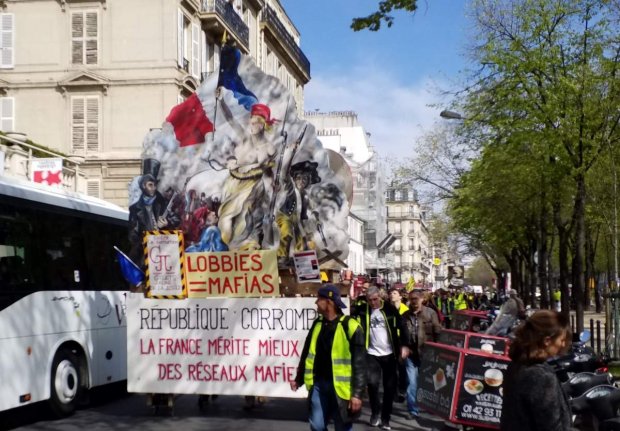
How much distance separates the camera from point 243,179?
1112cm

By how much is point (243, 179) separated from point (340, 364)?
4.64 meters

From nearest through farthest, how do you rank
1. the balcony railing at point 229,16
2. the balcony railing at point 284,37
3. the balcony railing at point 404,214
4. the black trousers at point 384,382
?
the black trousers at point 384,382 → the balcony railing at point 229,16 → the balcony railing at point 284,37 → the balcony railing at point 404,214

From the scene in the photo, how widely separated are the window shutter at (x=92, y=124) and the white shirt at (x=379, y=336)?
24.4m

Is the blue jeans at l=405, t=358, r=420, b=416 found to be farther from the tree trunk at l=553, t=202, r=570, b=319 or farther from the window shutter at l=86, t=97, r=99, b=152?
the window shutter at l=86, t=97, r=99, b=152

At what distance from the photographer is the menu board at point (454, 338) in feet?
32.1

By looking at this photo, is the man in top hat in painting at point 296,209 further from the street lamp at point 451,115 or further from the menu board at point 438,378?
the street lamp at point 451,115

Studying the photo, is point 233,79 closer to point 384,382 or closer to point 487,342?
point 384,382

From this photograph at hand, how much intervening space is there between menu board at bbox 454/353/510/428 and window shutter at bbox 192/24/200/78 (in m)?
27.7

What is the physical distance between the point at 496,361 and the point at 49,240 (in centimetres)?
645

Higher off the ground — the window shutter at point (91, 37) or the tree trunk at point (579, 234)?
the window shutter at point (91, 37)

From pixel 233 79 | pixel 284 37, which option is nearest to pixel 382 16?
pixel 233 79

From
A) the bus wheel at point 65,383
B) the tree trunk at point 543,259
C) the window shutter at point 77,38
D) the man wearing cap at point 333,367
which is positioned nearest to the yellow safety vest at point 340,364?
the man wearing cap at point 333,367

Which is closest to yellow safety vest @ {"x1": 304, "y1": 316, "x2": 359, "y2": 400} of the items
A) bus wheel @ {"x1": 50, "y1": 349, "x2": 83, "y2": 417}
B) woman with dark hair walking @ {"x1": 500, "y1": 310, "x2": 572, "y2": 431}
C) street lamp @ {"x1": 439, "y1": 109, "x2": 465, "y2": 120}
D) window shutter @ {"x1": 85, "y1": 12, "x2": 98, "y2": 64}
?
woman with dark hair walking @ {"x1": 500, "y1": 310, "x2": 572, "y2": 431}

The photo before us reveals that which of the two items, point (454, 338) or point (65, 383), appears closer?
point (454, 338)
